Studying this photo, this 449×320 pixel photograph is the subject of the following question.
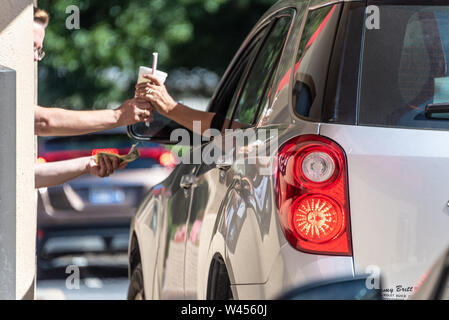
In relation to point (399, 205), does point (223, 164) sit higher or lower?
higher

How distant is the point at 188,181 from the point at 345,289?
167 centimetres

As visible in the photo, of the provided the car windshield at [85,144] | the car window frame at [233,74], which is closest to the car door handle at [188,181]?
the car window frame at [233,74]

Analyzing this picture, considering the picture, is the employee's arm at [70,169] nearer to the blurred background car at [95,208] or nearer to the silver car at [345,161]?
the silver car at [345,161]

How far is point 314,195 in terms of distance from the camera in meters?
3.07

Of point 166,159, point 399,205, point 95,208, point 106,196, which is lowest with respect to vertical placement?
point 95,208

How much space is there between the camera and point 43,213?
10.0 metres

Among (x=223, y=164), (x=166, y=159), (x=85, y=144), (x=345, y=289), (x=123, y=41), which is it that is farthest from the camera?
(x=123, y=41)

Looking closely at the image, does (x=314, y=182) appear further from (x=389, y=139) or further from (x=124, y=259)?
(x=124, y=259)

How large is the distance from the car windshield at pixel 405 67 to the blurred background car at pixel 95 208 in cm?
690

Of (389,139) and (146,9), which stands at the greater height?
(146,9)

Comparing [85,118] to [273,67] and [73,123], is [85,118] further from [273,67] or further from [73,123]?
[273,67]

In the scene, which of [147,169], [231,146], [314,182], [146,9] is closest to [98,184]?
[147,169]

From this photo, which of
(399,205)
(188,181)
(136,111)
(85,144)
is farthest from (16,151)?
(85,144)
